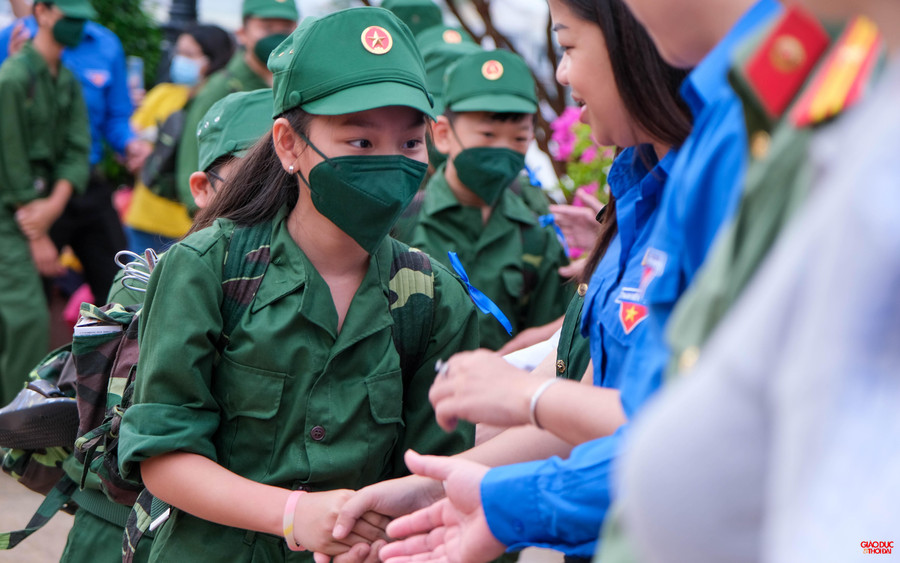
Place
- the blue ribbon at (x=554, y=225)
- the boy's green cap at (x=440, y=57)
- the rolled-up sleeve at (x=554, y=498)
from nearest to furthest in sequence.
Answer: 1. the rolled-up sleeve at (x=554, y=498)
2. the blue ribbon at (x=554, y=225)
3. the boy's green cap at (x=440, y=57)

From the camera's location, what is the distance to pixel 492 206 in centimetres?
436

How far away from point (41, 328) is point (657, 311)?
17.3 feet

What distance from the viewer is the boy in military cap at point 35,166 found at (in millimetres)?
5527

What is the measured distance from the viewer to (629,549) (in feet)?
3.45

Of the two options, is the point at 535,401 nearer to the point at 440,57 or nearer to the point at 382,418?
the point at 382,418

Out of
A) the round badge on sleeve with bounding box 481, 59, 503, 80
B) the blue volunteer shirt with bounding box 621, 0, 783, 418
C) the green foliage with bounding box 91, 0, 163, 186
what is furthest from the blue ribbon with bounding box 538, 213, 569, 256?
the green foliage with bounding box 91, 0, 163, 186

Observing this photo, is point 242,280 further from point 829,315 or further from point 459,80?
point 459,80

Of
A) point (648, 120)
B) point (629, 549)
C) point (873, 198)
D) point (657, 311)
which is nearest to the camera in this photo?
point (873, 198)

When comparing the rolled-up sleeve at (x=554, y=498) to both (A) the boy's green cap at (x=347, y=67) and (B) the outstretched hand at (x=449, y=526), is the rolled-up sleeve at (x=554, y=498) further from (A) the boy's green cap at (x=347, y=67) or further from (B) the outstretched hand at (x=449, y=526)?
(A) the boy's green cap at (x=347, y=67)

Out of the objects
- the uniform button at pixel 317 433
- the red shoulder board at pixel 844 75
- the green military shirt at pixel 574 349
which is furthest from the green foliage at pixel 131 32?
the red shoulder board at pixel 844 75

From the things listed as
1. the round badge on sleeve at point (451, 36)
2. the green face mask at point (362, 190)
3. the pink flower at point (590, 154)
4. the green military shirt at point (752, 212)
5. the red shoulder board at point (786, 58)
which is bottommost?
the pink flower at point (590, 154)

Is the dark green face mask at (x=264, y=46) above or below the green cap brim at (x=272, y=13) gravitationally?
below

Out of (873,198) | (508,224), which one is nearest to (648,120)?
(873,198)

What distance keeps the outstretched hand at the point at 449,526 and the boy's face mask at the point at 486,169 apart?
99.7 inches
